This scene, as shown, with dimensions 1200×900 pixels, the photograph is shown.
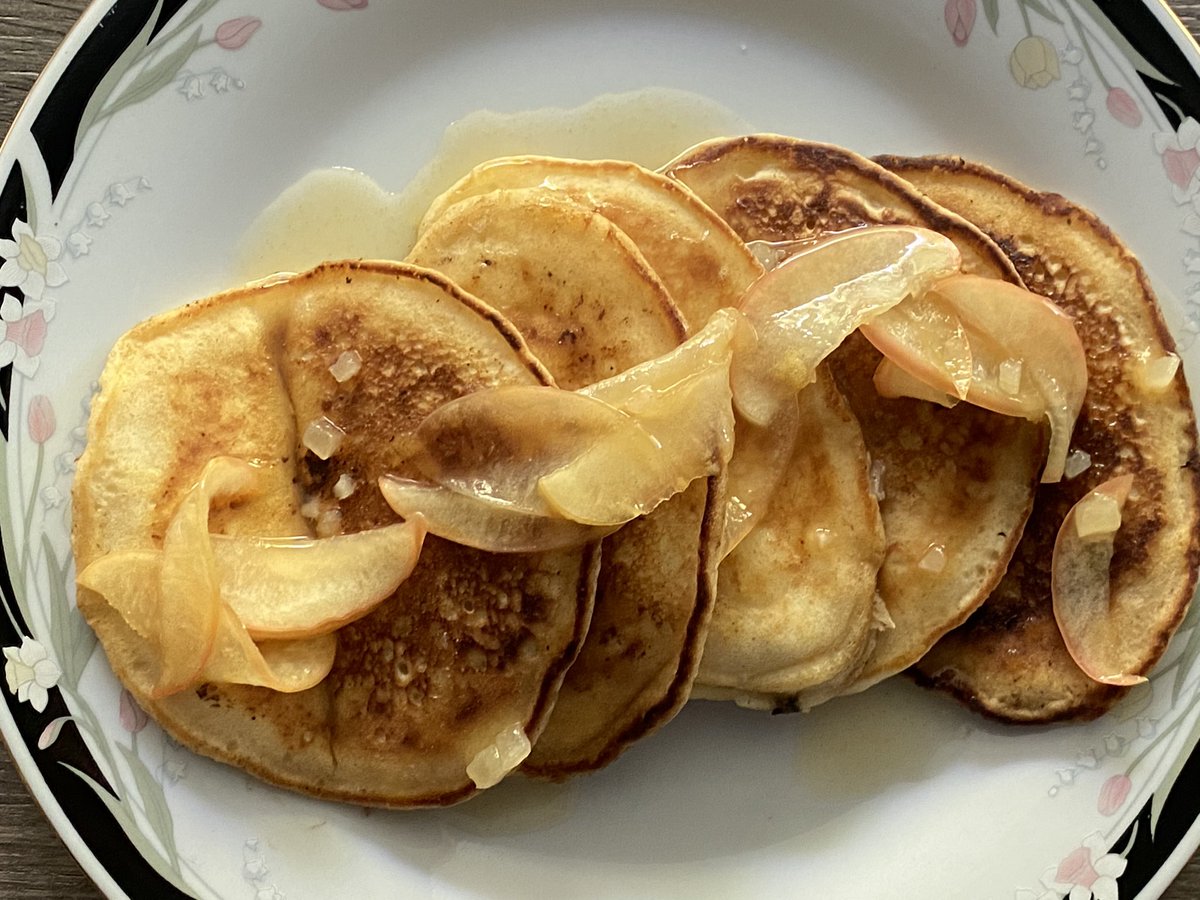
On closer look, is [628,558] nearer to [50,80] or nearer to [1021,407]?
[1021,407]

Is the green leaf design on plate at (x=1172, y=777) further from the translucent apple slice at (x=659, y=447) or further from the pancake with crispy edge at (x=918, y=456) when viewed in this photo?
the translucent apple slice at (x=659, y=447)

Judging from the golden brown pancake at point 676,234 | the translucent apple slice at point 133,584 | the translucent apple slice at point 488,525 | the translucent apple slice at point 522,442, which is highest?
the golden brown pancake at point 676,234

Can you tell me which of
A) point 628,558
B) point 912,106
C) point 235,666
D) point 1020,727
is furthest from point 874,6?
point 235,666

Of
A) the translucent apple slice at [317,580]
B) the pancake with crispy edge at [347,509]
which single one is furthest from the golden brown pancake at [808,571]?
the translucent apple slice at [317,580]

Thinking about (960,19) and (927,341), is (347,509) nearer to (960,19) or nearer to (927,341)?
(927,341)

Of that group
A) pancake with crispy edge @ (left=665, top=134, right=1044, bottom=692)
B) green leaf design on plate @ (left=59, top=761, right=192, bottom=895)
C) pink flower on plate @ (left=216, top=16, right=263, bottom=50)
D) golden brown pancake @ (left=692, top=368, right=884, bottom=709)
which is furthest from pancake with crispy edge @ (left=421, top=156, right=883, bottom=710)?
green leaf design on plate @ (left=59, top=761, right=192, bottom=895)
